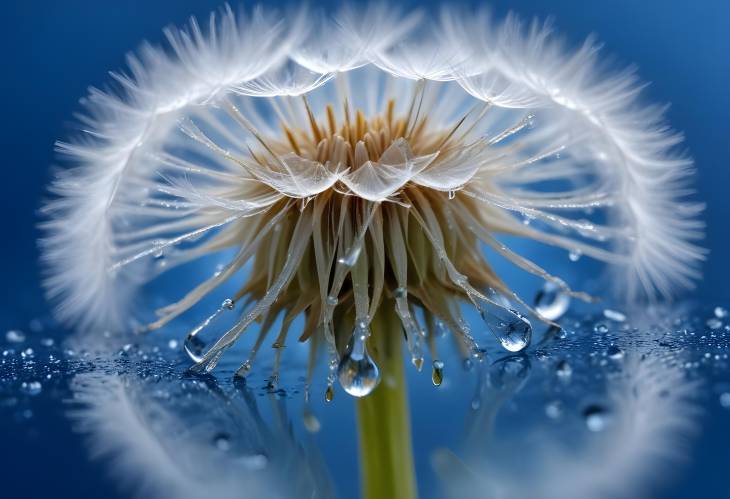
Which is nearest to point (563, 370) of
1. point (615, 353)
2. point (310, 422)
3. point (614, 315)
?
point (615, 353)

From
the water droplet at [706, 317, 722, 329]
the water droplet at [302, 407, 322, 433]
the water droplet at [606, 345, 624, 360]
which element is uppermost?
the water droplet at [706, 317, 722, 329]

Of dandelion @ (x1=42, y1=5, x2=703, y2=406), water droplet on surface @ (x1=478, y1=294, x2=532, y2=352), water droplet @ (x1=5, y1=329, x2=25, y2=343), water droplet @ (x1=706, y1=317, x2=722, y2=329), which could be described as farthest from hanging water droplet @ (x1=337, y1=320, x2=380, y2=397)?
water droplet @ (x1=5, y1=329, x2=25, y2=343)

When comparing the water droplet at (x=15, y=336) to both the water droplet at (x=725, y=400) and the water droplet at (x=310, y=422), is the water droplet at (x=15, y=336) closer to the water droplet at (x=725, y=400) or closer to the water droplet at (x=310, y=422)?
the water droplet at (x=310, y=422)

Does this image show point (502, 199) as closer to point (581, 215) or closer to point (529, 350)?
point (529, 350)

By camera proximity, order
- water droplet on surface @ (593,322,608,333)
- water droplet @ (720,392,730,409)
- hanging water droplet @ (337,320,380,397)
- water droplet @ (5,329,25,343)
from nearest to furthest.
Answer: water droplet @ (720,392,730,409)
hanging water droplet @ (337,320,380,397)
water droplet on surface @ (593,322,608,333)
water droplet @ (5,329,25,343)

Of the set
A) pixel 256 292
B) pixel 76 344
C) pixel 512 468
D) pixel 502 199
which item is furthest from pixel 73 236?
pixel 512 468

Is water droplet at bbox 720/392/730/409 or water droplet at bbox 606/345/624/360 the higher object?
water droplet at bbox 606/345/624/360

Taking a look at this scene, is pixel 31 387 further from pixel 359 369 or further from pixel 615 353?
pixel 615 353

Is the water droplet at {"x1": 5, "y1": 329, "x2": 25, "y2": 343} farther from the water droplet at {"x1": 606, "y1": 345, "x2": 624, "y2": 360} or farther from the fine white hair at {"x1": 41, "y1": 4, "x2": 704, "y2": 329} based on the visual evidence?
the water droplet at {"x1": 606, "y1": 345, "x2": 624, "y2": 360}
